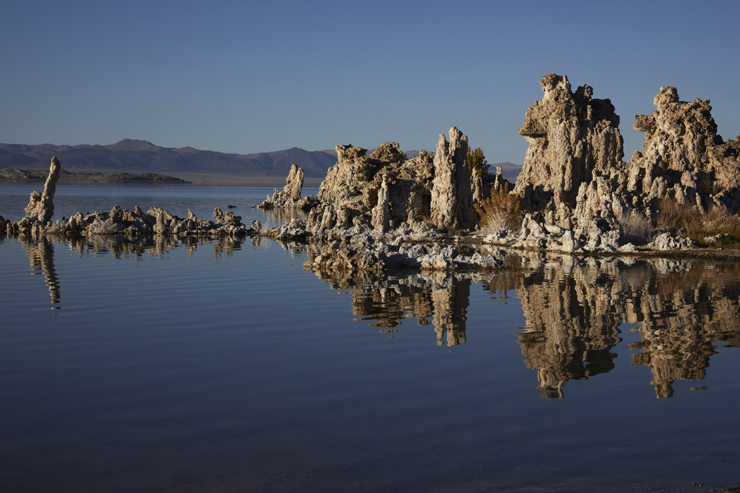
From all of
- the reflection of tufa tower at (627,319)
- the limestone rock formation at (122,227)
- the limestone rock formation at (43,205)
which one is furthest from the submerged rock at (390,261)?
the limestone rock formation at (43,205)

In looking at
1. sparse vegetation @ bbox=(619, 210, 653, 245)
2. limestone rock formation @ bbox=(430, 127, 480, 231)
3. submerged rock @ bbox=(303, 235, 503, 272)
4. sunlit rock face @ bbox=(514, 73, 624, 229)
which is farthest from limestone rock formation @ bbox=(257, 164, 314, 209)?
submerged rock @ bbox=(303, 235, 503, 272)

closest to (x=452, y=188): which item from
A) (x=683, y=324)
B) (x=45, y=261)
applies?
(x=45, y=261)

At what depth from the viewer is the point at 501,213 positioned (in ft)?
121

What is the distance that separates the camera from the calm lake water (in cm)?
682

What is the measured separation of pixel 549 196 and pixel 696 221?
9.61 meters

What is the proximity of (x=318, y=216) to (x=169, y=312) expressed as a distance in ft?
97.1

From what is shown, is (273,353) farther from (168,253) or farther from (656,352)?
(168,253)

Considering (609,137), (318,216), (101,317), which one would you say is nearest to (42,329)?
(101,317)

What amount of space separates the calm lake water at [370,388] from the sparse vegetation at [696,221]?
12.1m

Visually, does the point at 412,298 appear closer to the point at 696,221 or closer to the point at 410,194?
→ the point at 696,221

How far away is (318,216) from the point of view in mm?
45000

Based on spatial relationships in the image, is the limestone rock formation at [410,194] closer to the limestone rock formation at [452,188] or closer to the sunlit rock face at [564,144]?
the limestone rock formation at [452,188]

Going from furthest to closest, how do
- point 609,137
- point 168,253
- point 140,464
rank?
1. point 609,137
2. point 168,253
3. point 140,464

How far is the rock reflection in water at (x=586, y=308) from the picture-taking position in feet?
36.4
